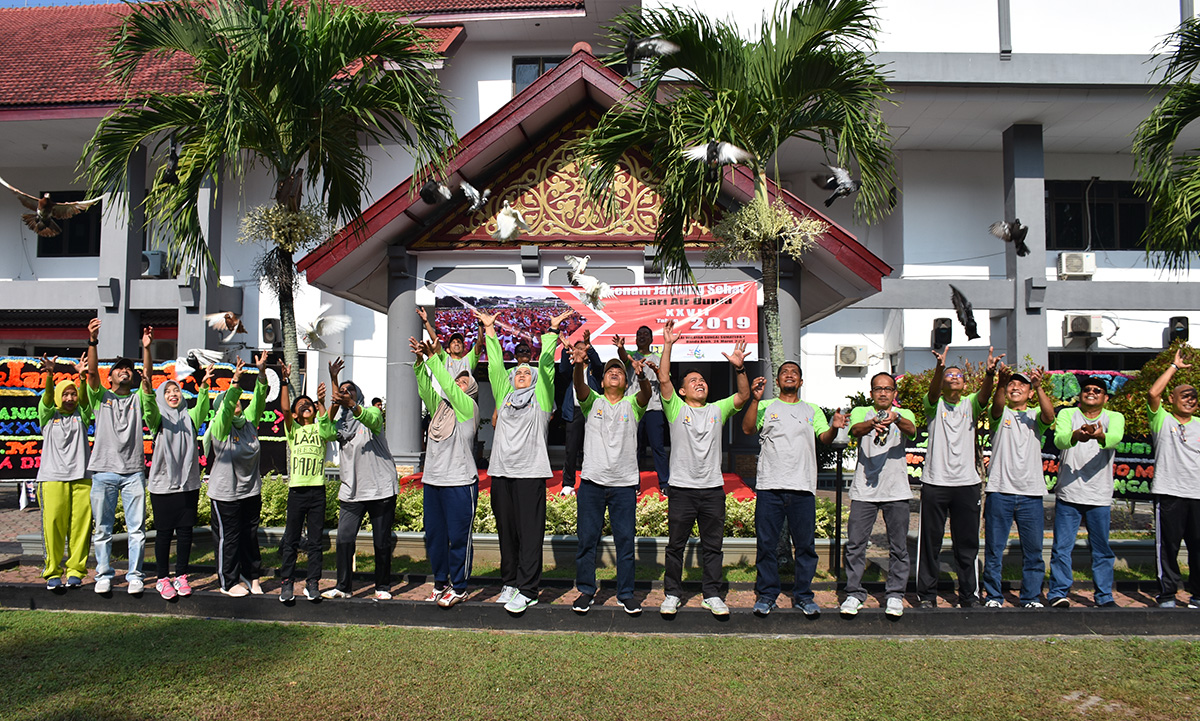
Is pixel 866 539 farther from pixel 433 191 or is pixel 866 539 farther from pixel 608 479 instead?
pixel 433 191

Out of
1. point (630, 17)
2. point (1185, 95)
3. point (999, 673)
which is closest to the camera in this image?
point (999, 673)

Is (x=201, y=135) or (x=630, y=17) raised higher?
(x=630, y=17)

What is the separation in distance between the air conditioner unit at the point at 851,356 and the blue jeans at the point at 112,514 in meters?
14.2

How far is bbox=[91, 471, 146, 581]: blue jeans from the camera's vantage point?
652cm

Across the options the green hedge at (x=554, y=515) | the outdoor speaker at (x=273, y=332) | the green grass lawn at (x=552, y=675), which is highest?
the outdoor speaker at (x=273, y=332)

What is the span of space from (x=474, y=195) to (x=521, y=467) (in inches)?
166

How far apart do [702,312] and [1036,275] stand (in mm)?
8709

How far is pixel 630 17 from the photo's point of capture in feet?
24.5

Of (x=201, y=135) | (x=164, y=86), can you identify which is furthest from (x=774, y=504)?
(x=164, y=86)

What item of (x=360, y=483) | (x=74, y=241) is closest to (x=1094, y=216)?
(x=360, y=483)

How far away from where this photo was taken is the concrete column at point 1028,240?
15344 mm

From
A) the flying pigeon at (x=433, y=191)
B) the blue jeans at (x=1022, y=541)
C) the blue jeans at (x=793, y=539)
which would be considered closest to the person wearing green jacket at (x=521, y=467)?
the blue jeans at (x=793, y=539)

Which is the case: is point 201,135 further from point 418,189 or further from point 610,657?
point 610,657

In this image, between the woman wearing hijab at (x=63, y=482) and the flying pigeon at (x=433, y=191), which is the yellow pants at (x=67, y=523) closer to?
the woman wearing hijab at (x=63, y=482)
